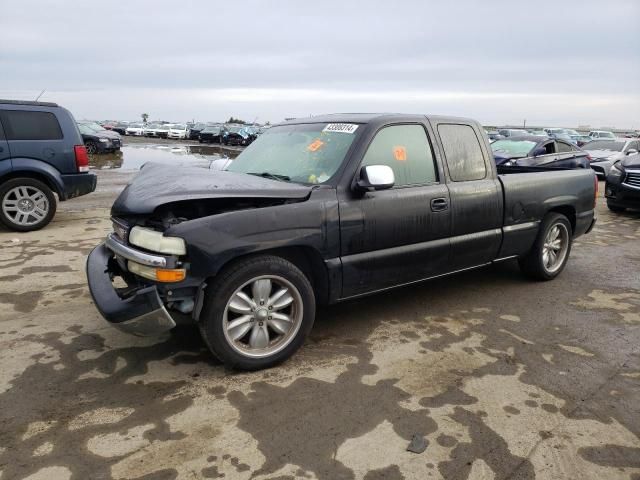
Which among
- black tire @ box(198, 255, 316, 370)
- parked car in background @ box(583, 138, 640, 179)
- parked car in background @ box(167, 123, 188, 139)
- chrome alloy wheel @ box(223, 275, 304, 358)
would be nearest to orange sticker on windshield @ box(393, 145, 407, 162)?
black tire @ box(198, 255, 316, 370)

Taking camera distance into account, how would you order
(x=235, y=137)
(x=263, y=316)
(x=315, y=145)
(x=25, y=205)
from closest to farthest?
(x=263, y=316) → (x=315, y=145) → (x=25, y=205) → (x=235, y=137)

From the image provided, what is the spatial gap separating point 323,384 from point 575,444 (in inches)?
57.3

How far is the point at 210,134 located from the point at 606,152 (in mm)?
28971

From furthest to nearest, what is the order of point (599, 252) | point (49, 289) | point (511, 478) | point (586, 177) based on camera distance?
point (599, 252) → point (586, 177) → point (49, 289) → point (511, 478)

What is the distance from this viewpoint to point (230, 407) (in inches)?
118

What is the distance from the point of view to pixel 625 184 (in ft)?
32.7

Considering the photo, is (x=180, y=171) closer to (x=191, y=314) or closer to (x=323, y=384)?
(x=191, y=314)

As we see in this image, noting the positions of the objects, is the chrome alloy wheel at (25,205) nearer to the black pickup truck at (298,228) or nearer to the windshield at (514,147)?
the black pickup truck at (298,228)

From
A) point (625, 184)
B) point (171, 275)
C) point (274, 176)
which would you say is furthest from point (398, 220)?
point (625, 184)

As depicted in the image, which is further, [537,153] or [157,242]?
[537,153]

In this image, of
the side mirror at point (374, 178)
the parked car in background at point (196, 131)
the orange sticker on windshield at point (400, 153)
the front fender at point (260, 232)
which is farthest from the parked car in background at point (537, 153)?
the parked car in background at point (196, 131)

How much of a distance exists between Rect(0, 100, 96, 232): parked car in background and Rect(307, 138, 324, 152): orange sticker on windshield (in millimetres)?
5169

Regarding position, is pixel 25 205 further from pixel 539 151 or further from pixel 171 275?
pixel 539 151

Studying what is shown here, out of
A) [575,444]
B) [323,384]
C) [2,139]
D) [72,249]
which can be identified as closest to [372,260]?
[323,384]
